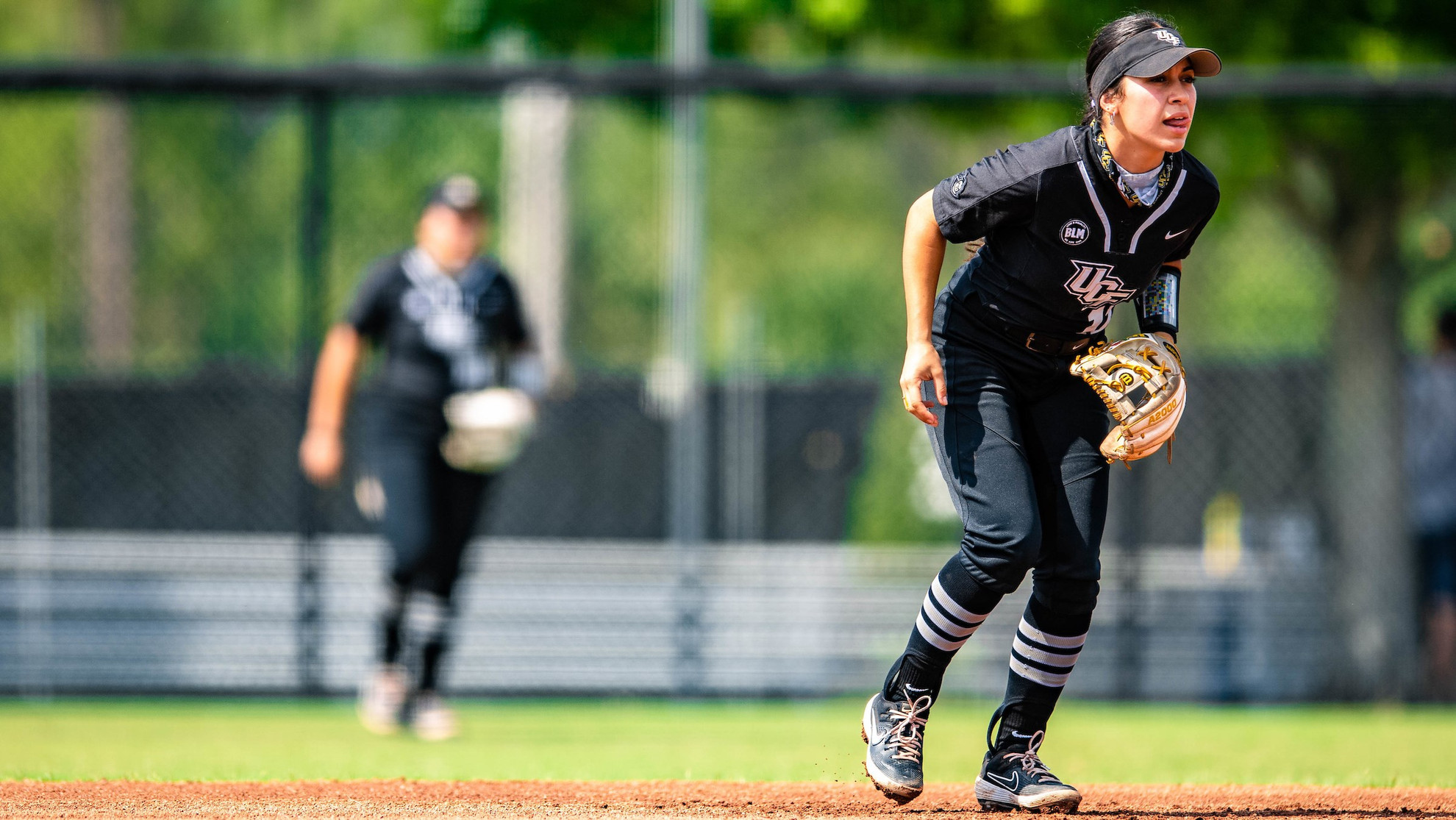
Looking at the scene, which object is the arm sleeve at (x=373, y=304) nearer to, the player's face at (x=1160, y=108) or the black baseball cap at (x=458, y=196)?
the black baseball cap at (x=458, y=196)

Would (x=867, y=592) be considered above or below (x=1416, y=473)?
below

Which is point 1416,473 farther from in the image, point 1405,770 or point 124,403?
point 124,403

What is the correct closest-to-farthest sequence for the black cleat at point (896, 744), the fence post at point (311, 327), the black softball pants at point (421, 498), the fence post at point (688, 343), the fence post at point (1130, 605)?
the black cleat at point (896, 744)
the black softball pants at point (421, 498)
the fence post at point (311, 327)
the fence post at point (688, 343)
the fence post at point (1130, 605)

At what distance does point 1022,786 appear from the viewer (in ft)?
12.7

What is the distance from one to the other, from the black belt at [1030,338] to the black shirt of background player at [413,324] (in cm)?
304

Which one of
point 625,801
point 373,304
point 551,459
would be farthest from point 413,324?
point 551,459

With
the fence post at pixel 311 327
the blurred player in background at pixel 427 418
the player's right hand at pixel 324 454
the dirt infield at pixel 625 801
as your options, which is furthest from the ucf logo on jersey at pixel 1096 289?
A: the fence post at pixel 311 327

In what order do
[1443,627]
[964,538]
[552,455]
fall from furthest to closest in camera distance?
1. [552,455]
2. [1443,627]
3. [964,538]

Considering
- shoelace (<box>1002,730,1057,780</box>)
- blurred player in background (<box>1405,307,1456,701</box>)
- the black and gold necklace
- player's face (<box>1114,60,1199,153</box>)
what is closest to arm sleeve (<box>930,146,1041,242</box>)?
the black and gold necklace

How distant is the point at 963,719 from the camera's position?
7.51 metres

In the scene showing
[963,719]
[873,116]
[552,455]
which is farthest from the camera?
[552,455]

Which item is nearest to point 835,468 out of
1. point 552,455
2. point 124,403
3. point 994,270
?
point 552,455

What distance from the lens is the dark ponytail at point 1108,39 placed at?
371 centimetres

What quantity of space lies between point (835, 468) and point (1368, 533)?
3.65 m
